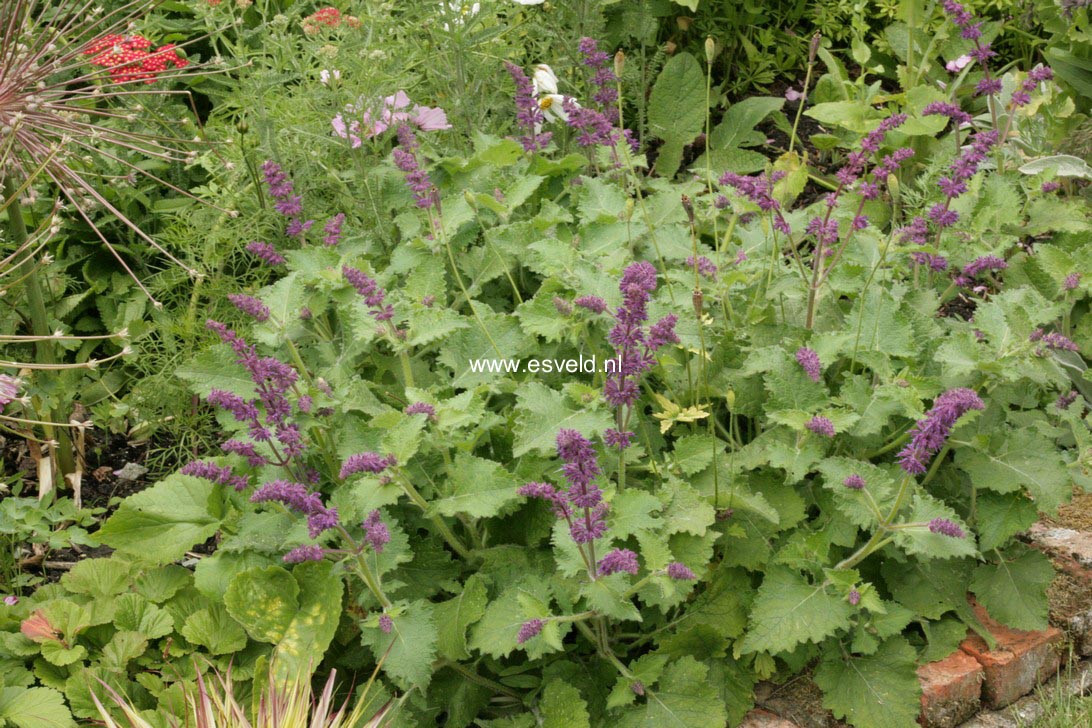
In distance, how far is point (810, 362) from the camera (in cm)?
240

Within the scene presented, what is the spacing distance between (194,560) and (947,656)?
72.8 inches

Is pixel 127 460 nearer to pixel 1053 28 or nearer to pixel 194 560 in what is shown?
pixel 194 560

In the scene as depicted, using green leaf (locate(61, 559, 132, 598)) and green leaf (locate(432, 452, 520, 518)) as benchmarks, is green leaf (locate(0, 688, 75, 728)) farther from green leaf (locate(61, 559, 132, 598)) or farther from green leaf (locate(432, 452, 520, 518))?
green leaf (locate(432, 452, 520, 518))

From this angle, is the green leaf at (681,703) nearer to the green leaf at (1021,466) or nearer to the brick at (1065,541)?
the green leaf at (1021,466)

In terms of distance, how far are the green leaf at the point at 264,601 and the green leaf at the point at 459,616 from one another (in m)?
0.30

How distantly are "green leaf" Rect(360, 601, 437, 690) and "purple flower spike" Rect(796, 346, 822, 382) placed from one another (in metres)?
0.95

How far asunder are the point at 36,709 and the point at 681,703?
1260 mm

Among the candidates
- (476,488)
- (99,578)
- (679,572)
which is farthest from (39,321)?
(679,572)

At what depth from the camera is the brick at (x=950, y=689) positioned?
237cm

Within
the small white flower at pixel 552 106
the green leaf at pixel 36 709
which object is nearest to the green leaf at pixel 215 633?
the green leaf at pixel 36 709

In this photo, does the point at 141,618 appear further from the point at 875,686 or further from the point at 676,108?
the point at 676,108

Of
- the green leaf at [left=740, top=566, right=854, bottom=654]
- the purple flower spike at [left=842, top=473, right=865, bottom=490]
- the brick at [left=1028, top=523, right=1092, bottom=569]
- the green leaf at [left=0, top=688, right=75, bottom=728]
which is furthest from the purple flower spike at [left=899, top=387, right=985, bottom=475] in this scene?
the green leaf at [left=0, top=688, right=75, bottom=728]

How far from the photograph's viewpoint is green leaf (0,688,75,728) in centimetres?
213

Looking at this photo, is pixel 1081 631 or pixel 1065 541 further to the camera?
pixel 1065 541
